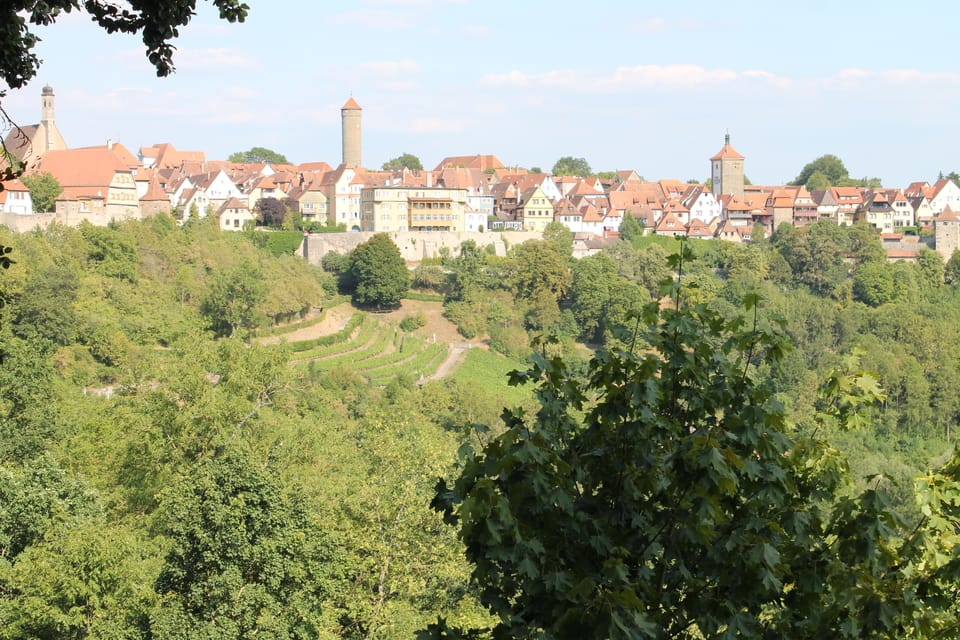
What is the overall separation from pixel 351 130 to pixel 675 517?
8274cm

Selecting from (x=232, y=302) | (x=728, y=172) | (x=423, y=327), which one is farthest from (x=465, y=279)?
(x=728, y=172)

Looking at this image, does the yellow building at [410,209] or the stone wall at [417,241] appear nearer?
the stone wall at [417,241]

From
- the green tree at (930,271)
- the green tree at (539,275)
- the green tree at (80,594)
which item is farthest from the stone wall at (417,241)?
the green tree at (80,594)

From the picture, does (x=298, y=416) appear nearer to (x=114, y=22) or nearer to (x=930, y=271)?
(x=114, y=22)

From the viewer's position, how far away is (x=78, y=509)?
66.3 ft

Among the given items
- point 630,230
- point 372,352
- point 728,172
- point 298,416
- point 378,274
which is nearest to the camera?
point 298,416

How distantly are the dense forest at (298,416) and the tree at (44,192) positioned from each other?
4297mm

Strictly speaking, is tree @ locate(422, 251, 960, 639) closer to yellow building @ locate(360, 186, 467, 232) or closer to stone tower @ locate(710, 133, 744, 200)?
yellow building @ locate(360, 186, 467, 232)

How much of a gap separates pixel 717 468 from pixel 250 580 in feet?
40.5

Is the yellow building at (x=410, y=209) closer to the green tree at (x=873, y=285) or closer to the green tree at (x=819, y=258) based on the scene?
the green tree at (x=819, y=258)

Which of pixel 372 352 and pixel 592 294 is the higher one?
pixel 592 294

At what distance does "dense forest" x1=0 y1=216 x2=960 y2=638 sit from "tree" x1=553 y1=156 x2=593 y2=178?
42733mm

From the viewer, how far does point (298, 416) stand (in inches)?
1401

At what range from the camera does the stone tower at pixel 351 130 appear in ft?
285
